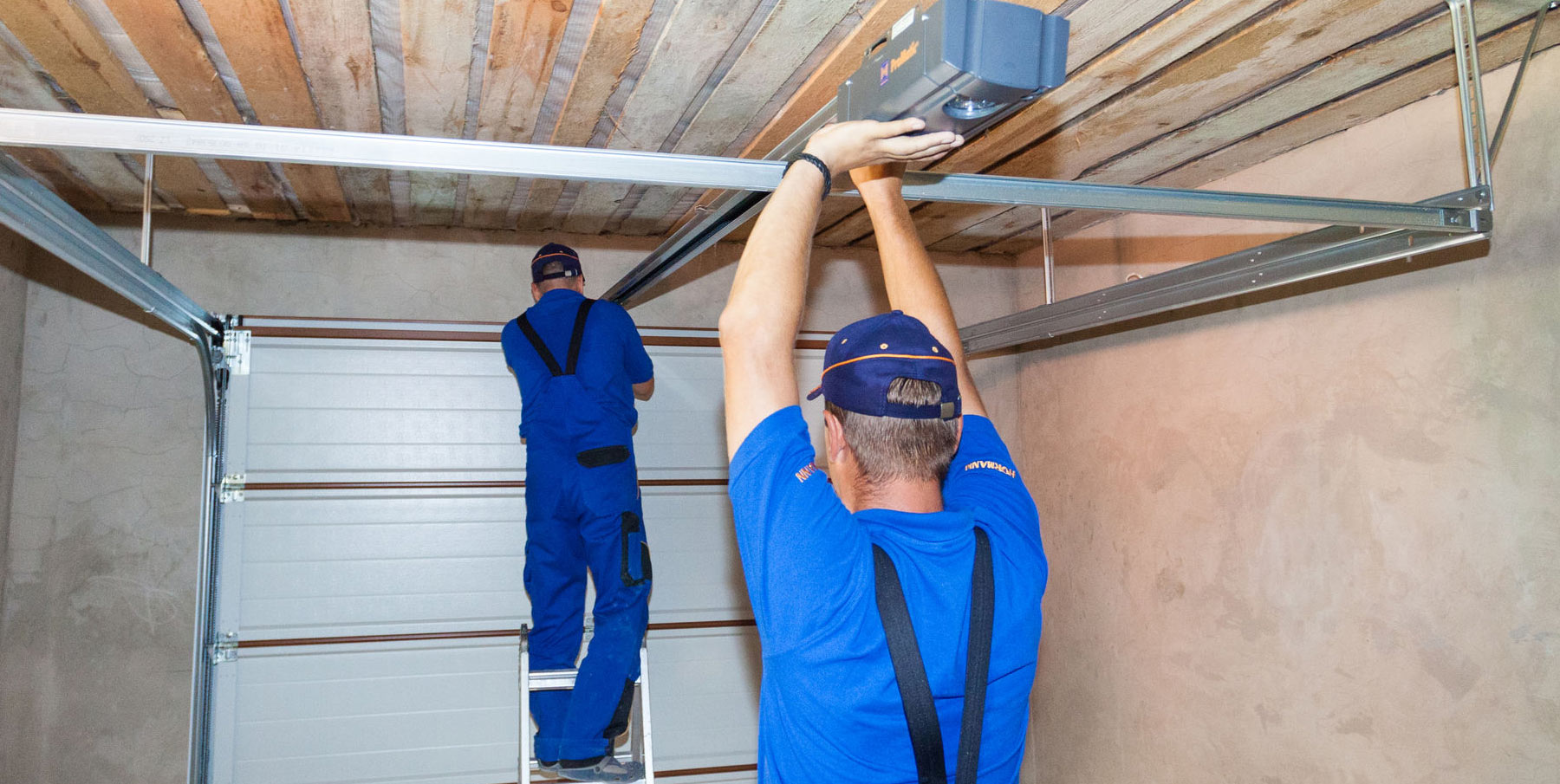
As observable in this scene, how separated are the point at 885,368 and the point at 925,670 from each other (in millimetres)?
427

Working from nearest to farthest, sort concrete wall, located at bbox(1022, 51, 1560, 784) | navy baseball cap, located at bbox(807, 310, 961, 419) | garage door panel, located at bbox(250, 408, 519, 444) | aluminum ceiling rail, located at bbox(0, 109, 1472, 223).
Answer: navy baseball cap, located at bbox(807, 310, 961, 419)
aluminum ceiling rail, located at bbox(0, 109, 1472, 223)
concrete wall, located at bbox(1022, 51, 1560, 784)
garage door panel, located at bbox(250, 408, 519, 444)

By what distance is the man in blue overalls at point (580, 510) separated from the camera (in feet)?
12.4

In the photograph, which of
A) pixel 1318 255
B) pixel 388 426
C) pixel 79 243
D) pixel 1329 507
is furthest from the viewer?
pixel 388 426

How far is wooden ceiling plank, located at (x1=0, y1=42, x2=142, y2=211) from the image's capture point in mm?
2818

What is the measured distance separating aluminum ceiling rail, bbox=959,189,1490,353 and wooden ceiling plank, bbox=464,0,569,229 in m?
2.20

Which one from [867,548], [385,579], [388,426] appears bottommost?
[385,579]

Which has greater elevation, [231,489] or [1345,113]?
[1345,113]

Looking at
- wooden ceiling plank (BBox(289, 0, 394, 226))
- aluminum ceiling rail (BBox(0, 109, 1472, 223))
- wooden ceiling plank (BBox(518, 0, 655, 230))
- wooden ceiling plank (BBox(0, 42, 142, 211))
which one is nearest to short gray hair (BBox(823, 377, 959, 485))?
aluminum ceiling rail (BBox(0, 109, 1472, 223))

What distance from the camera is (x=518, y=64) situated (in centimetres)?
275

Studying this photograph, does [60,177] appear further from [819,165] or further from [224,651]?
[819,165]

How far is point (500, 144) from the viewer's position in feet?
6.22

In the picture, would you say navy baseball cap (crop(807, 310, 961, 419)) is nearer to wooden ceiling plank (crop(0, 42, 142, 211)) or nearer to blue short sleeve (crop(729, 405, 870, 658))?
blue short sleeve (crop(729, 405, 870, 658))

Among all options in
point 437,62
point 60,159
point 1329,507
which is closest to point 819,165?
point 437,62

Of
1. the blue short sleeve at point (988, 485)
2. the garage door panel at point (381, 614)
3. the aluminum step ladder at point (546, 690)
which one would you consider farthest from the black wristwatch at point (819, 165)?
the garage door panel at point (381, 614)
